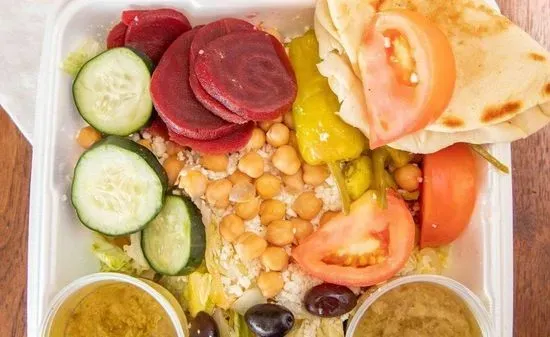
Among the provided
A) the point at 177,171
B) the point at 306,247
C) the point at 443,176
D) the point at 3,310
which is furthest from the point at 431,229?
the point at 3,310

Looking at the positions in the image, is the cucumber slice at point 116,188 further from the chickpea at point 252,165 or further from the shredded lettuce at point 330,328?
the shredded lettuce at point 330,328

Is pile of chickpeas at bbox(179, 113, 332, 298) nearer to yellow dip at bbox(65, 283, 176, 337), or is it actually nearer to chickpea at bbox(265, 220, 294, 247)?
chickpea at bbox(265, 220, 294, 247)

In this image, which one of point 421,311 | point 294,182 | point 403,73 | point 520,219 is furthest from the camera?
point 520,219

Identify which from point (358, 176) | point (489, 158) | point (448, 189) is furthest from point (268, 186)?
point (489, 158)

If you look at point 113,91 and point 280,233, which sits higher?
point 113,91

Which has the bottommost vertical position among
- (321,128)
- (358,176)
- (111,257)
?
(111,257)

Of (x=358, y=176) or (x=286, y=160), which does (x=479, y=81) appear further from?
(x=286, y=160)

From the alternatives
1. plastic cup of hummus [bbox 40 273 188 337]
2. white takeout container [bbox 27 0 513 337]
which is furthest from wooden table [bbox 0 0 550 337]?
plastic cup of hummus [bbox 40 273 188 337]
